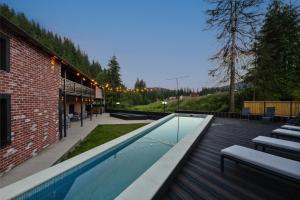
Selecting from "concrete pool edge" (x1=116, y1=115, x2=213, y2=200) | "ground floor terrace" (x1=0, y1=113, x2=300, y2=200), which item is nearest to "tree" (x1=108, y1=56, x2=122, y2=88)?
"ground floor terrace" (x1=0, y1=113, x2=300, y2=200)

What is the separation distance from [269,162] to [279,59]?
59.0ft

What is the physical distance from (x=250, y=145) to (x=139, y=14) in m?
37.2

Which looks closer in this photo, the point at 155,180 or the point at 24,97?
the point at 155,180

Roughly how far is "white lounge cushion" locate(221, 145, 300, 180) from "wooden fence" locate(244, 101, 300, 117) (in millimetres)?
10394

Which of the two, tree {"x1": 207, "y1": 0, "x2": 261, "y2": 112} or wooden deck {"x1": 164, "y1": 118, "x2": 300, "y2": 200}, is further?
tree {"x1": 207, "y1": 0, "x2": 261, "y2": 112}

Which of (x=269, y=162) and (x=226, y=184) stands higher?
(x=269, y=162)

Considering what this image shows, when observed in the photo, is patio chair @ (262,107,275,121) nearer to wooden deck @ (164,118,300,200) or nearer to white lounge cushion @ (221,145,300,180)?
wooden deck @ (164,118,300,200)

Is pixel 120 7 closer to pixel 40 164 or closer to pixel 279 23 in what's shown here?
pixel 279 23

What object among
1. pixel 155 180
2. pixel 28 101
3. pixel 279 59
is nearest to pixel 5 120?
pixel 28 101

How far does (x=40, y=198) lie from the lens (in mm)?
3291

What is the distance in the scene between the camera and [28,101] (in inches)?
265

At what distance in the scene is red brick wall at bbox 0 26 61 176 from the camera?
5668mm

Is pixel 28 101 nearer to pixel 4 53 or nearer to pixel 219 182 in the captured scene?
pixel 4 53

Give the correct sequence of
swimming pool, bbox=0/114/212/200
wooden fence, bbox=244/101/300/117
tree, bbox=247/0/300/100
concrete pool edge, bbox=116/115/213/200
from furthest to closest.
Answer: tree, bbox=247/0/300/100 < wooden fence, bbox=244/101/300/117 < swimming pool, bbox=0/114/212/200 < concrete pool edge, bbox=116/115/213/200
